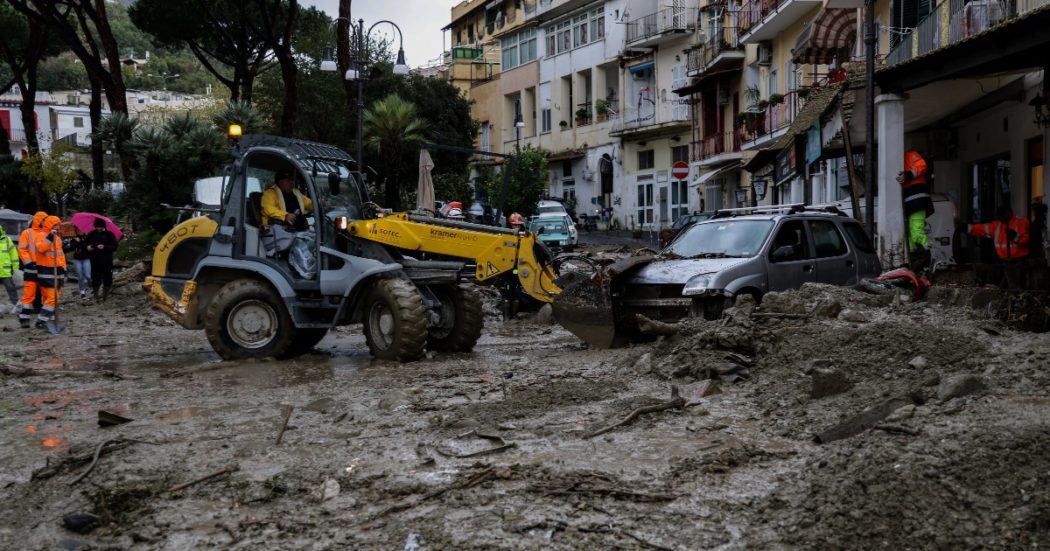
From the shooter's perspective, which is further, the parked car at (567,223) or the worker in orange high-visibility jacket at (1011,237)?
the parked car at (567,223)

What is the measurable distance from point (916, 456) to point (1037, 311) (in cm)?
534

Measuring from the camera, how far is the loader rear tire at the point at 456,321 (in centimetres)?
1253

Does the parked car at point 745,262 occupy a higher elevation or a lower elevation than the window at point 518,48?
lower

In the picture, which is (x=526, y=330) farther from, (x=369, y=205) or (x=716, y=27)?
(x=716, y=27)

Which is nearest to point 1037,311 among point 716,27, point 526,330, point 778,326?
point 778,326

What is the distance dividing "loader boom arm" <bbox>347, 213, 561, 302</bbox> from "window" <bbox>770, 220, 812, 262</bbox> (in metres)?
2.67

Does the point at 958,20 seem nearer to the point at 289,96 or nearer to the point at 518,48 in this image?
the point at 289,96

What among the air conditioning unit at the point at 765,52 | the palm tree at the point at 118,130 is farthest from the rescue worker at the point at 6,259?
the air conditioning unit at the point at 765,52

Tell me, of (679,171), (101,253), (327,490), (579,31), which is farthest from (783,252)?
(579,31)

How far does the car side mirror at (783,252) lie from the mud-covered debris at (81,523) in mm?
8440

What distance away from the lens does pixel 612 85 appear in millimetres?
55000

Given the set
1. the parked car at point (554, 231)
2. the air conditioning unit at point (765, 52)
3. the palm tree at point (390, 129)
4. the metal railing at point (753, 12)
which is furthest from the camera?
the air conditioning unit at point (765, 52)

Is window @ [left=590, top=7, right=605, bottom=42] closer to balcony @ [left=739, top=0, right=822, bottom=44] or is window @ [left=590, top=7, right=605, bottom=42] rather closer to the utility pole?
balcony @ [left=739, top=0, right=822, bottom=44]

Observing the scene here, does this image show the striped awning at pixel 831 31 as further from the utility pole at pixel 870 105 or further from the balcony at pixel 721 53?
the balcony at pixel 721 53
